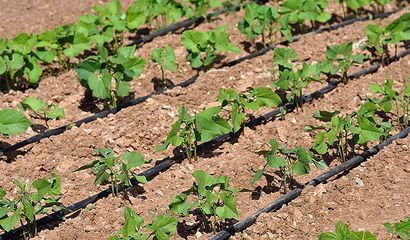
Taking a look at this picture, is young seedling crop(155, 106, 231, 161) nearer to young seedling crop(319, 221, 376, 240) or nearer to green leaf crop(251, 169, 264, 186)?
green leaf crop(251, 169, 264, 186)

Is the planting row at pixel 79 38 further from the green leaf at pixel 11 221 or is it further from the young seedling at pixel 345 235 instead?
the young seedling at pixel 345 235

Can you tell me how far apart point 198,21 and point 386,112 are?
205cm

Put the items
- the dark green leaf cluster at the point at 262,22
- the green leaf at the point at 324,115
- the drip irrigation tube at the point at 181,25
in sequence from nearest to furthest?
1. the green leaf at the point at 324,115
2. the dark green leaf cluster at the point at 262,22
3. the drip irrigation tube at the point at 181,25

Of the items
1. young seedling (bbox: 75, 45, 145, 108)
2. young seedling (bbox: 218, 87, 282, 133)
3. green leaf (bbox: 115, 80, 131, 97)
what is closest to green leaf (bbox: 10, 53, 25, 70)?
young seedling (bbox: 75, 45, 145, 108)

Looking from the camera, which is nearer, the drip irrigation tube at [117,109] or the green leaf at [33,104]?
the drip irrigation tube at [117,109]

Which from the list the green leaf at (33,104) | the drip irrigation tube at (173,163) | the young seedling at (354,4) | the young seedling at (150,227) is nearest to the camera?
the young seedling at (150,227)

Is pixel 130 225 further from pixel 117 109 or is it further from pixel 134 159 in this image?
pixel 117 109

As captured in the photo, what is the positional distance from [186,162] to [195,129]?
26 centimetres

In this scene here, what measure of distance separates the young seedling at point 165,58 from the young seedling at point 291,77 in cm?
75

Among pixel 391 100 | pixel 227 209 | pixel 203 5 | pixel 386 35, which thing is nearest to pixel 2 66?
pixel 203 5

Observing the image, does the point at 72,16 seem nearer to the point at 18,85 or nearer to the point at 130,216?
the point at 18,85

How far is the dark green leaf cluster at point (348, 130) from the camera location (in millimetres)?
4668

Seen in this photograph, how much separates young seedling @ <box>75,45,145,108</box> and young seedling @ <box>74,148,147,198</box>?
2.40 feet

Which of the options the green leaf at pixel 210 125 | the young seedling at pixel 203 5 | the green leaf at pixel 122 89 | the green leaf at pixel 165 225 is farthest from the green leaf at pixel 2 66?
the green leaf at pixel 165 225
